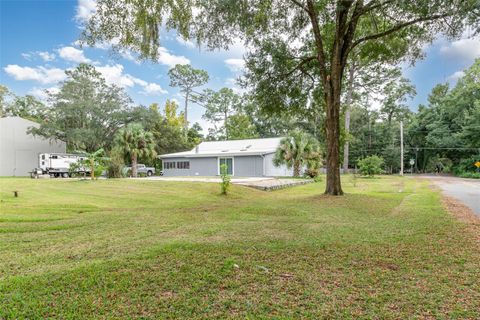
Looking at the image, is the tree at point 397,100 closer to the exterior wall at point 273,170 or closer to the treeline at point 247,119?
the treeline at point 247,119

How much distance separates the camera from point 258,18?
10477 mm

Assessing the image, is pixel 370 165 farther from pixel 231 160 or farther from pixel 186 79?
pixel 186 79

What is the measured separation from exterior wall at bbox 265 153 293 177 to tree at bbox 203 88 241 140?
20.1 meters

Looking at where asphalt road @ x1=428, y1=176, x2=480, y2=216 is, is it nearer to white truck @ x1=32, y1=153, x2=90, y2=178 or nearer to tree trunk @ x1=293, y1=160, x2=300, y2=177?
tree trunk @ x1=293, y1=160, x2=300, y2=177

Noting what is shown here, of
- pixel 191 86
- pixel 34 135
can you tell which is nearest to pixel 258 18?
pixel 34 135

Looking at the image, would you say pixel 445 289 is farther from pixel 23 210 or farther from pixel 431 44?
pixel 431 44

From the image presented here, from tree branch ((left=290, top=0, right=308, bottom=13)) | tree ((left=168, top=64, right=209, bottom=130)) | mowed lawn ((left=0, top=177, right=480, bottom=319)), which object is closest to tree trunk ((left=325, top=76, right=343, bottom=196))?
tree branch ((left=290, top=0, right=308, bottom=13))

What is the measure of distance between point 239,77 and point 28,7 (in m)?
7.68

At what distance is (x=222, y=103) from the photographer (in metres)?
46.5

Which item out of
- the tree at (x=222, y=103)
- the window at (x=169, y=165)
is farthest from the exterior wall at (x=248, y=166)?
the tree at (x=222, y=103)

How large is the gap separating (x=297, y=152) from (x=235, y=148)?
833 cm

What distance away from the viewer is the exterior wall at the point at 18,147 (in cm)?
3002

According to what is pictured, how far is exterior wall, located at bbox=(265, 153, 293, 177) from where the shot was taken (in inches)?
1035

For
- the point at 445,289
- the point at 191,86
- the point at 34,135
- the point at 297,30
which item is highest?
the point at 191,86
